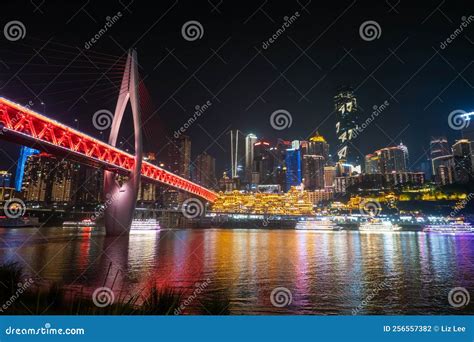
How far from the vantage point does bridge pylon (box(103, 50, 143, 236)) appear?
81.4 ft

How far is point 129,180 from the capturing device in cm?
2556

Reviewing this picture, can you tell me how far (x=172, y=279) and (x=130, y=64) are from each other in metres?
18.7

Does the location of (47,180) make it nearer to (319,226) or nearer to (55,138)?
(319,226)

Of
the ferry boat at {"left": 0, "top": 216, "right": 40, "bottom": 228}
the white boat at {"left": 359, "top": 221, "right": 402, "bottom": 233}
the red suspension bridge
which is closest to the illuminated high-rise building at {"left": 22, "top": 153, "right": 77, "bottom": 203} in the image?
the ferry boat at {"left": 0, "top": 216, "right": 40, "bottom": 228}

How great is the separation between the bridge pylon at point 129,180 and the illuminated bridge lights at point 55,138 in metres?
1.95

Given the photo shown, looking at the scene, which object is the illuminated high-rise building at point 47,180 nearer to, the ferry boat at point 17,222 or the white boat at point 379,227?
the ferry boat at point 17,222

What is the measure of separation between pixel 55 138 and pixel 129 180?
6.21 metres

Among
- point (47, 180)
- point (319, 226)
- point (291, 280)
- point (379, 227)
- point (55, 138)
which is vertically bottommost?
point (291, 280)

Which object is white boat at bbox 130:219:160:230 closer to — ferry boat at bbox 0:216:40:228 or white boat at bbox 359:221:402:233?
ferry boat at bbox 0:216:40:228

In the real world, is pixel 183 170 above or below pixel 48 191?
above

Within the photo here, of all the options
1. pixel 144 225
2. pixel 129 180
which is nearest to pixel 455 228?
pixel 129 180
